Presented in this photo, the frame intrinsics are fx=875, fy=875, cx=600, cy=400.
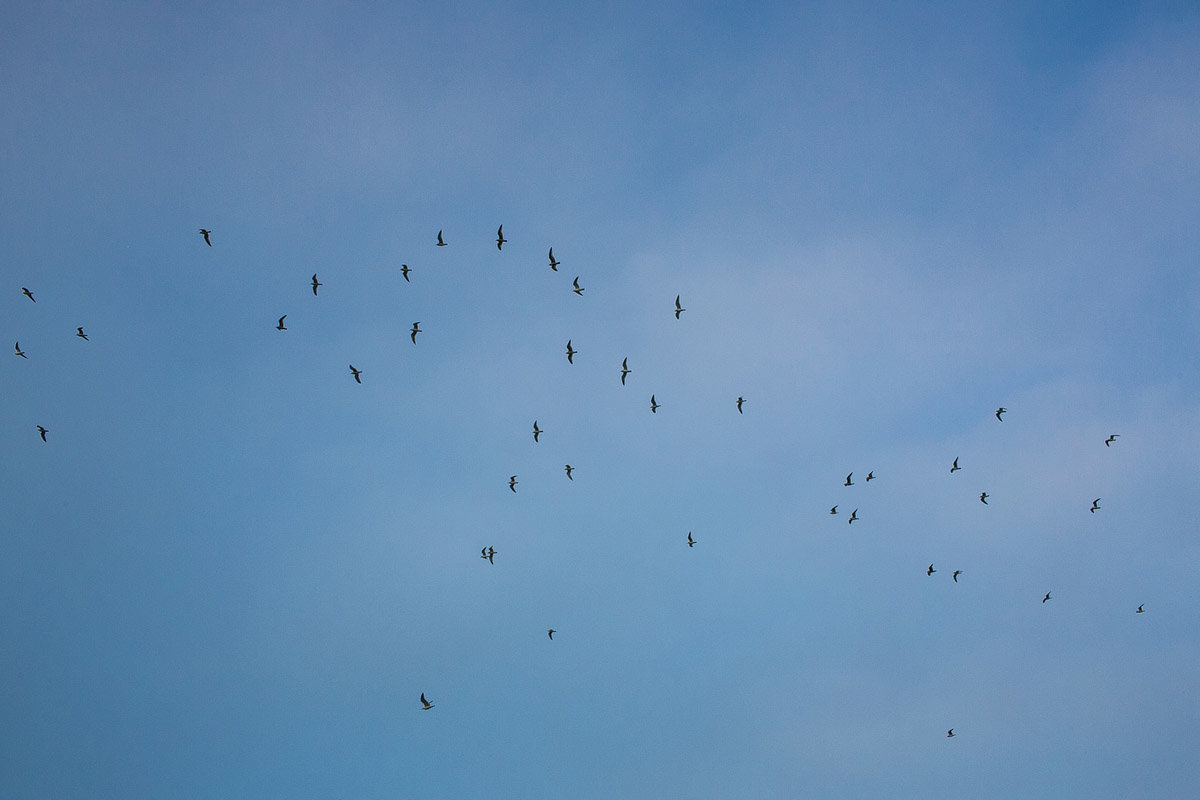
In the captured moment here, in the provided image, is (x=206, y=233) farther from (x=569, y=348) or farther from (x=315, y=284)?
(x=569, y=348)

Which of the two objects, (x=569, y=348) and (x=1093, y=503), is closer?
(x=569, y=348)

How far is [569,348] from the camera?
86.8m

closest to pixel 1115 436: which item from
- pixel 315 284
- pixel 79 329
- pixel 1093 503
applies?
pixel 1093 503

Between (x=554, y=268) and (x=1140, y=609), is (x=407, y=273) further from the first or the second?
(x=1140, y=609)

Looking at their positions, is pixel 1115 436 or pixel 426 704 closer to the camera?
pixel 426 704

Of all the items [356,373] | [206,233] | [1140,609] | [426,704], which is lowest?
[426,704]

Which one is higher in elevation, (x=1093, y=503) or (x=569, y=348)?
(x=569, y=348)

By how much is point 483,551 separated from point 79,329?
4634 cm

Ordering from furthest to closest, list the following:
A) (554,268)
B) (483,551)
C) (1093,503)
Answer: (1093,503) → (483,551) → (554,268)

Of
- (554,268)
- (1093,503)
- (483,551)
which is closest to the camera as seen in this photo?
(554,268)

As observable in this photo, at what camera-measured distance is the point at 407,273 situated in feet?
282

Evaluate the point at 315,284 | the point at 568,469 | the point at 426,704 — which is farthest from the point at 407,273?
the point at 426,704

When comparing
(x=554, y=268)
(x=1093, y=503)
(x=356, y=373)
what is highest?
(x=554, y=268)

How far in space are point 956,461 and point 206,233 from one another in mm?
81567
